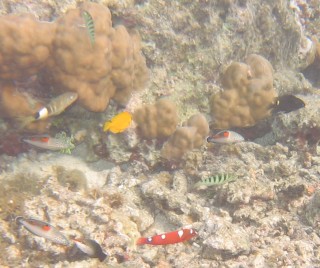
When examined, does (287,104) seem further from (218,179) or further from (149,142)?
(149,142)

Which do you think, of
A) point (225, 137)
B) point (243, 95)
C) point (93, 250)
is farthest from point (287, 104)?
point (93, 250)

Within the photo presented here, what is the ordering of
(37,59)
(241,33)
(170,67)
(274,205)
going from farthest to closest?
(241,33) < (170,67) < (274,205) < (37,59)

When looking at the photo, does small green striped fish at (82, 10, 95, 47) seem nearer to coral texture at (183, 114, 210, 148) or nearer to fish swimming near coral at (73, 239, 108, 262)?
coral texture at (183, 114, 210, 148)

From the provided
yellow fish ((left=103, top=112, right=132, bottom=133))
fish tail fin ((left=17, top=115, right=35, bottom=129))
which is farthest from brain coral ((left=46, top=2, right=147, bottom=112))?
fish tail fin ((left=17, top=115, right=35, bottom=129))

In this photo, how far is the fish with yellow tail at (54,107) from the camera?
4215 millimetres

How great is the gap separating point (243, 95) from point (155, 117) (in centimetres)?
183

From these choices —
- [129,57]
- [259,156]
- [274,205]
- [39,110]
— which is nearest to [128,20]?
[129,57]

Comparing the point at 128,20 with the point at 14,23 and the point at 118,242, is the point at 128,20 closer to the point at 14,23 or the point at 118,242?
the point at 14,23

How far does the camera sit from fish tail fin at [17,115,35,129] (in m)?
4.51

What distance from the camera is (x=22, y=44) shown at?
407 cm

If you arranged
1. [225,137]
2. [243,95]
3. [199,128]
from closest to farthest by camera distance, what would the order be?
[225,137]
[199,128]
[243,95]

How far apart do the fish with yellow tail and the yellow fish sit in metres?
0.60

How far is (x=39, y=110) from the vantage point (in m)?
4.45

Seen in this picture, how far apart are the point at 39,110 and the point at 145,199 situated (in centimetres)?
202
